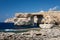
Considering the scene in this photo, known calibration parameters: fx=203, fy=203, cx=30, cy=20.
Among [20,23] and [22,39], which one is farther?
[20,23]

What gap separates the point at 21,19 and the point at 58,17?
52.0ft

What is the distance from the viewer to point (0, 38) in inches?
426

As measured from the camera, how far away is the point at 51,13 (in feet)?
234

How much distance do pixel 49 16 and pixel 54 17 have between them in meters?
2.03

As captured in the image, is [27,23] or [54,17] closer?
[54,17]

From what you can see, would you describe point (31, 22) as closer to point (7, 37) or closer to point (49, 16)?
point (49, 16)

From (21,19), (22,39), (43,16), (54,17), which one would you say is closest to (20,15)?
(21,19)

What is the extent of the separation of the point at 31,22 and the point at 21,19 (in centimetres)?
421

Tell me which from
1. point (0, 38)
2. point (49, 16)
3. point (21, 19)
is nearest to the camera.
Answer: point (0, 38)

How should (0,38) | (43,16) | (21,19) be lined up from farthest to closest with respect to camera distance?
(21,19) → (43,16) → (0,38)

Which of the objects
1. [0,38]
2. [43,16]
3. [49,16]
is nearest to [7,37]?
[0,38]

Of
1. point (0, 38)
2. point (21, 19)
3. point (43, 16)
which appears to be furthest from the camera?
point (21, 19)

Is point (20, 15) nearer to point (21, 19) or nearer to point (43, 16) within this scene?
point (21, 19)

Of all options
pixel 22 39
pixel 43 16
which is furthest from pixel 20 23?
pixel 22 39
